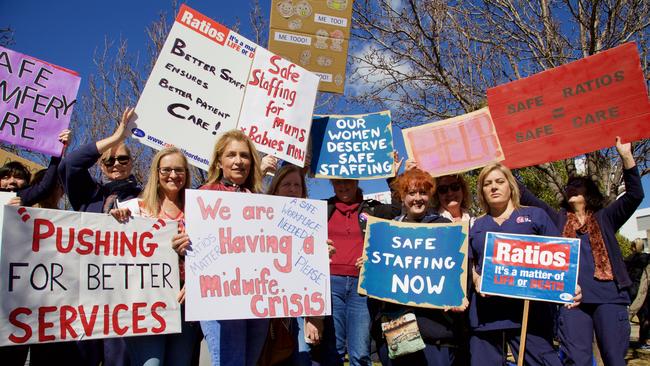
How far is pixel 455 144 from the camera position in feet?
16.7

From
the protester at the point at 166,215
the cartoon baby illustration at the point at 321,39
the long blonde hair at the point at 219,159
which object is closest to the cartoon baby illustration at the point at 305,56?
the cartoon baby illustration at the point at 321,39

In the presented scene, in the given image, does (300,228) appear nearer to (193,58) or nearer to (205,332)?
(205,332)

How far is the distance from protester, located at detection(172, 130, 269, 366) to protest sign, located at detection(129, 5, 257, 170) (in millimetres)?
762

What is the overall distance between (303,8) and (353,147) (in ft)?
Result: 6.44

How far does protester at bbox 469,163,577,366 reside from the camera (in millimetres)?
3809

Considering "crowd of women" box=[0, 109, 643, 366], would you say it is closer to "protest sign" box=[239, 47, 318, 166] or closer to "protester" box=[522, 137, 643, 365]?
"protester" box=[522, 137, 643, 365]

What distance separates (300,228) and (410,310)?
3.61 feet

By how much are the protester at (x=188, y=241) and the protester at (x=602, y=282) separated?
2573mm

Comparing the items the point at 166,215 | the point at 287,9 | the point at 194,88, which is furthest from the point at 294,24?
the point at 166,215

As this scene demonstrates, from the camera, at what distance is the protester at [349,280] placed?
160 inches

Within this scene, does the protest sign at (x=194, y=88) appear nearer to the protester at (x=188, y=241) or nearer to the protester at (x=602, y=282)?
the protester at (x=188, y=241)

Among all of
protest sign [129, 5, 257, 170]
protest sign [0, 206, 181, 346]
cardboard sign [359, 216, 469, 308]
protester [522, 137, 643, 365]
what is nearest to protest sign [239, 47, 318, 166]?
protest sign [129, 5, 257, 170]

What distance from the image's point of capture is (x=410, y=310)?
3854mm

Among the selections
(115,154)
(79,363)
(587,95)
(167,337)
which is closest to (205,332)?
(167,337)
